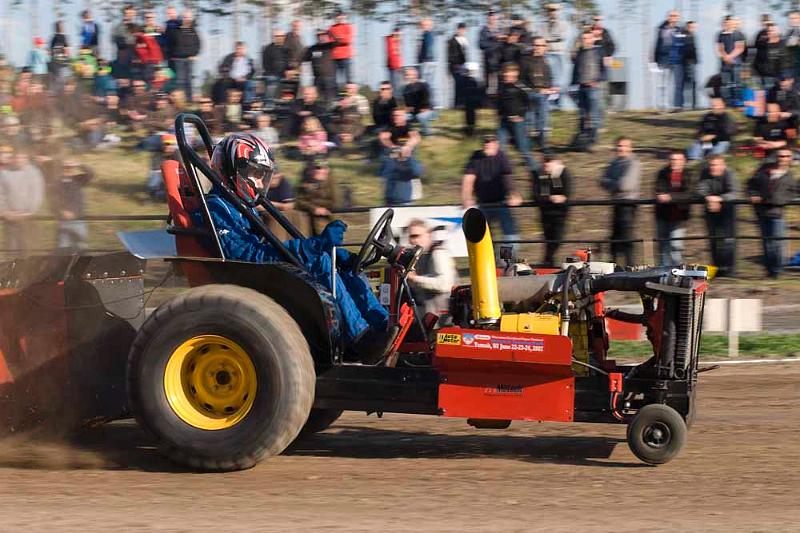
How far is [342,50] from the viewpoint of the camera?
46.6 feet

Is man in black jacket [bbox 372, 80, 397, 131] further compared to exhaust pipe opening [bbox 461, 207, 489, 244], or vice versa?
man in black jacket [bbox 372, 80, 397, 131]

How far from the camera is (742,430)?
6512mm

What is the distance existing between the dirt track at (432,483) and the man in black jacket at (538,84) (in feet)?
23.0

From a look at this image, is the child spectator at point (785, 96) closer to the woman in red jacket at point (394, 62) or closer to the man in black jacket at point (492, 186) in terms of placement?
the man in black jacket at point (492, 186)

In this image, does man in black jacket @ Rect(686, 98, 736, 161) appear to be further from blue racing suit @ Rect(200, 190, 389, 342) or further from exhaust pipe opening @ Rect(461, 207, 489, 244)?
exhaust pipe opening @ Rect(461, 207, 489, 244)

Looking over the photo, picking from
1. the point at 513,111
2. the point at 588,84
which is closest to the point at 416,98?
the point at 513,111

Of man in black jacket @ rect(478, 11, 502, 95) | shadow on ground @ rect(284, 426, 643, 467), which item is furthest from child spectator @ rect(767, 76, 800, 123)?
shadow on ground @ rect(284, 426, 643, 467)

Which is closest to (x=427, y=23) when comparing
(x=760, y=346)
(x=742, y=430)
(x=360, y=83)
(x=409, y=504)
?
(x=360, y=83)

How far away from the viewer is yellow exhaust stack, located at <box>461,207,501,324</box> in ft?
18.0

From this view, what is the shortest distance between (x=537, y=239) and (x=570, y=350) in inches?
229

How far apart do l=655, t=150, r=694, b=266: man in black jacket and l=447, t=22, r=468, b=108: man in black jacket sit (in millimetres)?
3979

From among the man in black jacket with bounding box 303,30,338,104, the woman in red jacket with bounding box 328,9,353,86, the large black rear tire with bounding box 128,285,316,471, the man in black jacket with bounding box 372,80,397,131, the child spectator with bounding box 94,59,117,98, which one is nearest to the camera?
the large black rear tire with bounding box 128,285,316,471

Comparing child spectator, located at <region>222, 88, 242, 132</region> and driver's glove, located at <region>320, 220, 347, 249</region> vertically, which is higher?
child spectator, located at <region>222, 88, 242, 132</region>

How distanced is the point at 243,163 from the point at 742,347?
5.31 metres
